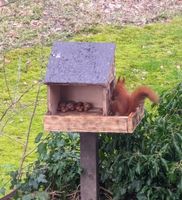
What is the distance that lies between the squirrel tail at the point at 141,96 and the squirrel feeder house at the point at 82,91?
0.05 m

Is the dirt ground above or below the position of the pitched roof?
below

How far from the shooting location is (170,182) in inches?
147

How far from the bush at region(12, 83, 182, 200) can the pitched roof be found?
0.49m

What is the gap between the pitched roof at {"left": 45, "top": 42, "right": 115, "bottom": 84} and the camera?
354 cm

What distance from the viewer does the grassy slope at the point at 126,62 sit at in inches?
243

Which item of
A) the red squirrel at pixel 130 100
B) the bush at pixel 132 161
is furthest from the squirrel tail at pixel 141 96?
the bush at pixel 132 161

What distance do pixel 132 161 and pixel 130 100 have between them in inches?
13.7

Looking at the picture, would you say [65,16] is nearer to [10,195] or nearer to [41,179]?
[10,195]

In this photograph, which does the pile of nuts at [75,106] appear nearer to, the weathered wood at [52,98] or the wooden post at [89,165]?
the weathered wood at [52,98]

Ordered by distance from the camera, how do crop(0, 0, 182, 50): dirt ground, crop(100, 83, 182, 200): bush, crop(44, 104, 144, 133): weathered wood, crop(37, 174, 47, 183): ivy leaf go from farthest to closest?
crop(0, 0, 182, 50): dirt ground → crop(37, 174, 47, 183): ivy leaf → crop(100, 83, 182, 200): bush → crop(44, 104, 144, 133): weathered wood

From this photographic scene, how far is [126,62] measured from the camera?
23.9 feet

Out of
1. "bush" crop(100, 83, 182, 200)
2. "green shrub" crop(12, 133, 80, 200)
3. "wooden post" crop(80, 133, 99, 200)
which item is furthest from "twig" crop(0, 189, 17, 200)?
"bush" crop(100, 83, 182, 200)

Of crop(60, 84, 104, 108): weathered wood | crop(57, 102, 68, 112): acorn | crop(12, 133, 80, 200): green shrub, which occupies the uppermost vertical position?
crop(60, 84, 104, 108): weathered wood

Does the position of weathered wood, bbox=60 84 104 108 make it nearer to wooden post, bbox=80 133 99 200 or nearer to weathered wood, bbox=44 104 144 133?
weathered wood, bbox=44 104 144 133
